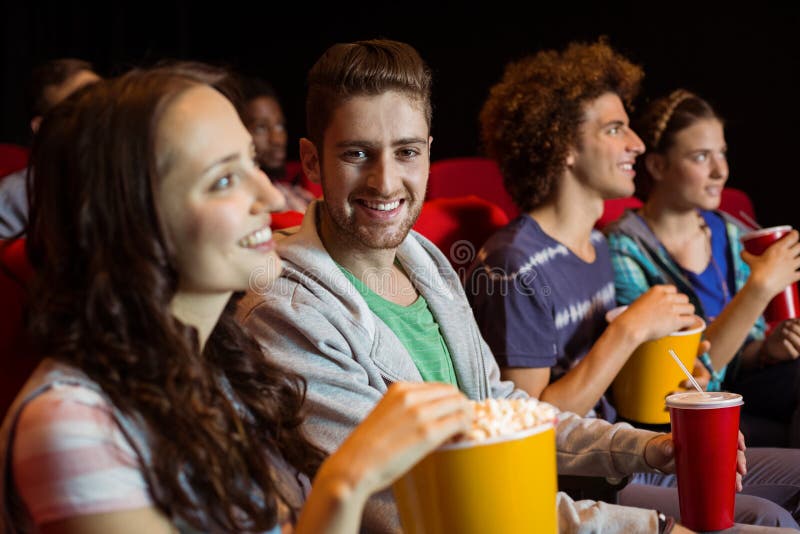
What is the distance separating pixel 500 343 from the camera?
1.75 metres

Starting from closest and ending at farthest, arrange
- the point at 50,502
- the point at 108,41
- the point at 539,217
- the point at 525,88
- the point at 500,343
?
the point at 50,502 → the point at 500,343 → the point at 539,217 → the point at 525,88 → the point at 108,41

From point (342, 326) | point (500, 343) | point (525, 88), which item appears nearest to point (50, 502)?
point (342, 326)

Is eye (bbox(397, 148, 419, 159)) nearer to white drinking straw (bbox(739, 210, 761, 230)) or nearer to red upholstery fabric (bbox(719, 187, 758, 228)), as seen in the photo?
white drinking straw (bbox(739, 210, 761, 230))

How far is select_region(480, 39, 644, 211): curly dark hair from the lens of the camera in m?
2.14

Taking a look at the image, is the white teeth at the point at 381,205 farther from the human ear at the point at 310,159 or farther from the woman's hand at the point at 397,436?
the woman's hand at the point at 397,436

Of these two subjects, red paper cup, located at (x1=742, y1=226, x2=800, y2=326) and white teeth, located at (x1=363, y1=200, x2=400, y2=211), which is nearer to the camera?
white teeth, located at (x1=363, y1=200, x2=400, y2=211)

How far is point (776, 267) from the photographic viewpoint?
2.04 meters

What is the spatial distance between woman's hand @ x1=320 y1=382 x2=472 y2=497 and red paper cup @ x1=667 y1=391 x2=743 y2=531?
1.63ft

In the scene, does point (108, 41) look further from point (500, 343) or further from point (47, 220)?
point (47, 220)

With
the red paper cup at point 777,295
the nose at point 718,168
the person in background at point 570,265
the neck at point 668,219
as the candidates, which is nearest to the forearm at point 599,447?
the person in background at point 570,265

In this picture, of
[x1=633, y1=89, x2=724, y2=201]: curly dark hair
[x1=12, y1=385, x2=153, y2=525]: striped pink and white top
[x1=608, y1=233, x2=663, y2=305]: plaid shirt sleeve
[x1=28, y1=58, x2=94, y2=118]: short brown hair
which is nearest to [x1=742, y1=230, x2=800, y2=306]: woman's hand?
[x1=608, y1=233, x2=663, y2=305]: plaid shirt sleeve

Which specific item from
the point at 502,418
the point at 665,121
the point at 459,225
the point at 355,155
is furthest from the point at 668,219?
the point at 502,418

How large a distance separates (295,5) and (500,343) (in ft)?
10.3

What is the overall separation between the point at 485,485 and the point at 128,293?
0.41 meters
